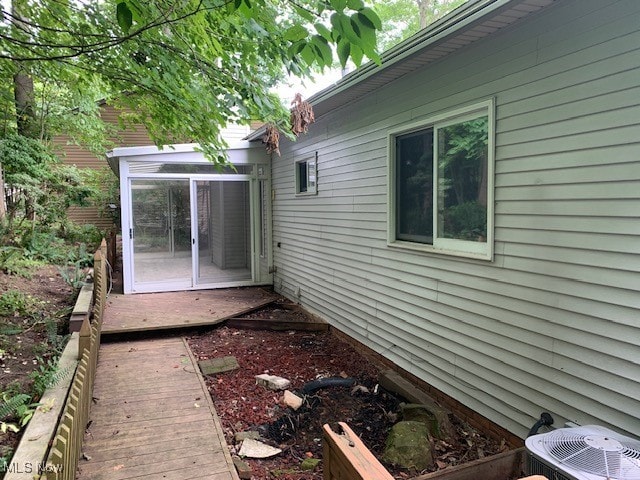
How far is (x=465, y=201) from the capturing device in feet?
12.1

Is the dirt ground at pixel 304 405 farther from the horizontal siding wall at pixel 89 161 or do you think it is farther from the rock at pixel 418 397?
the horizontal siding wall at pixel 89 161

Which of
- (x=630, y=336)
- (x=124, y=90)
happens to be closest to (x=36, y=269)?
(x=124, y=90)

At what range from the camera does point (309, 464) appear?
3096mm

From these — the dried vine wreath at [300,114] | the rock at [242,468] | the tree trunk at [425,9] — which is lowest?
the rock at [242,468]

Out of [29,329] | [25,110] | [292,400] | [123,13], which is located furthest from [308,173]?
[25,110]

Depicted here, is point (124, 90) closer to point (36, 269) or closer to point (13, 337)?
point (13, 337)

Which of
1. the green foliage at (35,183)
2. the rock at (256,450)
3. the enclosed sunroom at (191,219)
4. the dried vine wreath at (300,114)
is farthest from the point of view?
the green foliage at (35,183)

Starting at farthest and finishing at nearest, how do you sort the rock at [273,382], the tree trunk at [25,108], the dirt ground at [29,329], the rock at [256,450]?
the tree trunk at [25,108] < the rock at [273,382] < the dirt ground at [29,329] < the rock at [256,450]

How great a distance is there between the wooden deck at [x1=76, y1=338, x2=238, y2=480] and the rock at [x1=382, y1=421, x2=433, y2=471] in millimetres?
1194

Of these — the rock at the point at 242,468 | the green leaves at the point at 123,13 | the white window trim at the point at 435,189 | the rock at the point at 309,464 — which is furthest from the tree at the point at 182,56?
the rock at the point at 309,464

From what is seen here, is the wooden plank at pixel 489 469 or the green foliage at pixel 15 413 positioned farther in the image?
the green foliage at pixel 15 413

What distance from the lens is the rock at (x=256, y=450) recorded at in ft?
10.6

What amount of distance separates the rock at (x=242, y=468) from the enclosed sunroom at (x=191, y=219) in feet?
18.0

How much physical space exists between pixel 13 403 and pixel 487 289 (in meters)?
3.74
